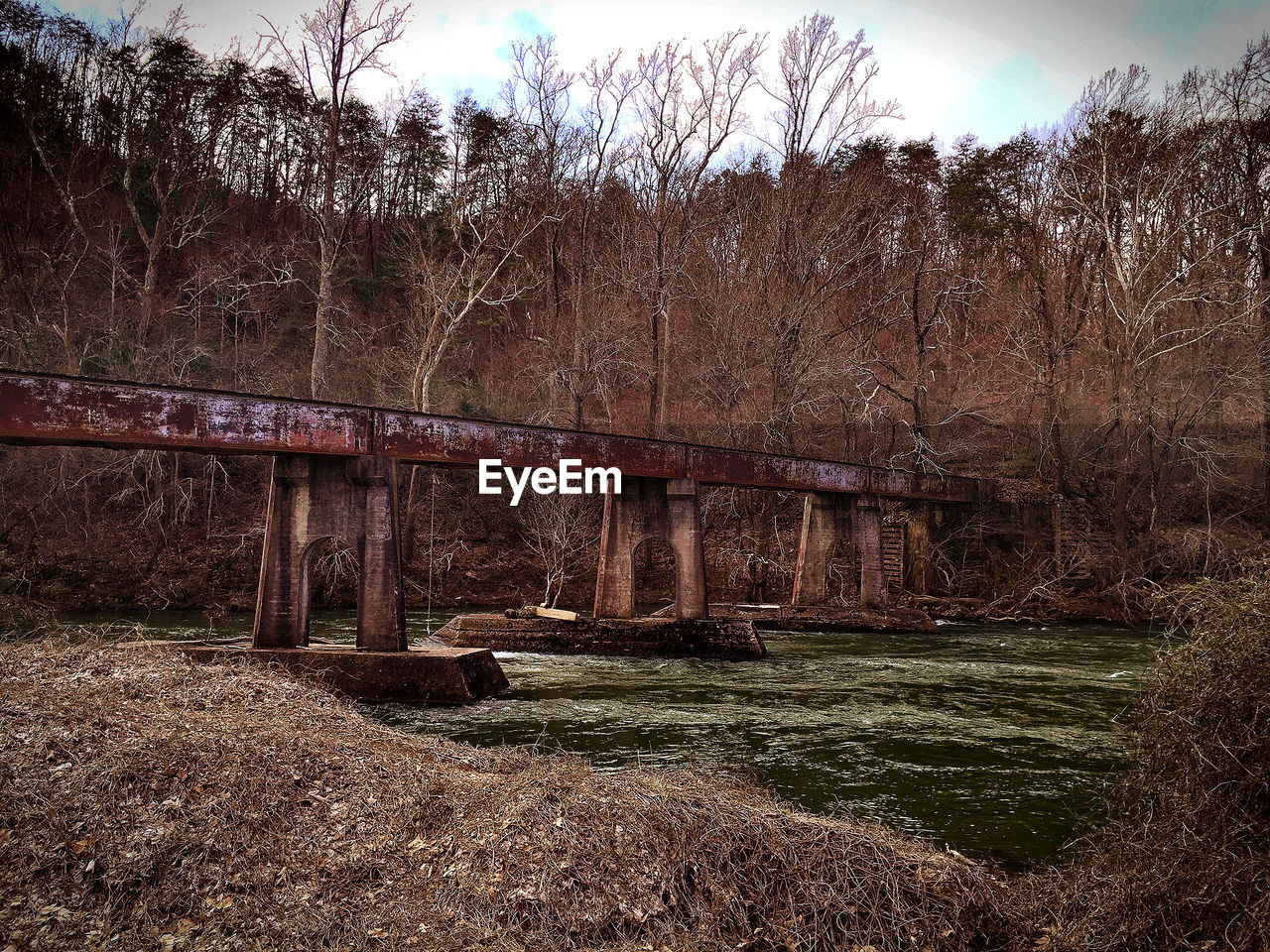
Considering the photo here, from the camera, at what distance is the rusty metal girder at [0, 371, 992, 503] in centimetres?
1160

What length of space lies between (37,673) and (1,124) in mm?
32808

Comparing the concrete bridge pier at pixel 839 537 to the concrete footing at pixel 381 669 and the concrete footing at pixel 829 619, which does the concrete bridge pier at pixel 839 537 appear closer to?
the concrete footing at pixel 829 619

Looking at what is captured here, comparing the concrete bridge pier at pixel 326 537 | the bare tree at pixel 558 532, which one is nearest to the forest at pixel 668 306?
the bare tree at pixel 558 532

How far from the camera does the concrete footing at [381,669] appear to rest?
13859 mm

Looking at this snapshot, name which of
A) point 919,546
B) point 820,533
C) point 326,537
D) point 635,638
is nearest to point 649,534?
point 635,638

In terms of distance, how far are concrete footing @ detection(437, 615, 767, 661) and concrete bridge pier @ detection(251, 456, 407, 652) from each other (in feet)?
17.7

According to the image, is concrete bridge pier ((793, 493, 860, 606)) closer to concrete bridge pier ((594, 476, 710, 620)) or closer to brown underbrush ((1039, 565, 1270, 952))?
concrete bridge pier ((594, 476, 710, 620))

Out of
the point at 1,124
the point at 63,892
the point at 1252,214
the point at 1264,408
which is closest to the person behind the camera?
the point at 63,892

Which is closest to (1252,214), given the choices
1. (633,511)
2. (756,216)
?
(756,216)

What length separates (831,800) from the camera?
31.0ft

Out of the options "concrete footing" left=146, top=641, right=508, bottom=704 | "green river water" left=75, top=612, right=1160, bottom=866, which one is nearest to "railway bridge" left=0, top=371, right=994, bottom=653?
"concrete footing" left=146, top=641, right=508, bottom=704

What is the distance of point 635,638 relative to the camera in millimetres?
19484

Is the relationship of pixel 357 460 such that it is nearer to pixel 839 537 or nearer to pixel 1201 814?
pixel 1201 814

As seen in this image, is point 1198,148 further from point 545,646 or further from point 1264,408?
point 545,646
